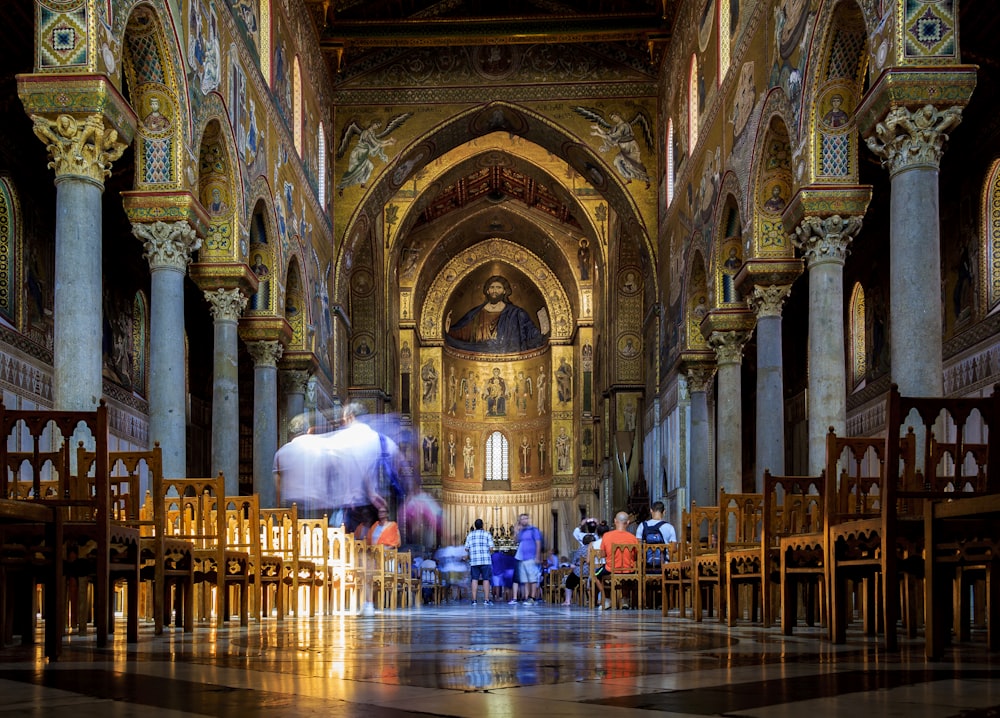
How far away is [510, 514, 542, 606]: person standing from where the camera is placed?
2284 cm

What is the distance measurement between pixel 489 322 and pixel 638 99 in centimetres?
1942

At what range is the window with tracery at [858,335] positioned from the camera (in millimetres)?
22766

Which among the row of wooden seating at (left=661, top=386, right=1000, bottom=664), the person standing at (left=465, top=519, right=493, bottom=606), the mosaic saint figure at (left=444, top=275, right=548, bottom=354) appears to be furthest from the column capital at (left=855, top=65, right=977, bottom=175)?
the mosaic saint figure at (left=444, top=275, right=548, bottom=354)

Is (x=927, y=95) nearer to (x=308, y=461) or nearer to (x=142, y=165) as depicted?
(x=142, y=165)

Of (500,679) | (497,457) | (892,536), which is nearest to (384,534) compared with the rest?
(892,536)

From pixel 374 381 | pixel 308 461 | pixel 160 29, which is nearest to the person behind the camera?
pixel 160 29

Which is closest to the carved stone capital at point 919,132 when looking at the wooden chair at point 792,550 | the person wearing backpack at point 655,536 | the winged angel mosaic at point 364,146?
the wooden chair at point 792,550

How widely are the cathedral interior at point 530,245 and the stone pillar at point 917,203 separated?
26mm

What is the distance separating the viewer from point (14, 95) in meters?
16.8

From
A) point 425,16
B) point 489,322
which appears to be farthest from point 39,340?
point 489,322

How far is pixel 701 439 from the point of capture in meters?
22.4

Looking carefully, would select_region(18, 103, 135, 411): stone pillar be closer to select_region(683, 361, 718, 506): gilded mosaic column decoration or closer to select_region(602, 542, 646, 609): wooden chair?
select_region(602, 542, 646, 609): wooden chair

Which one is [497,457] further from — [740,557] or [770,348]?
[740,557]

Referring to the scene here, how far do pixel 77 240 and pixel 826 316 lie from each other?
8.16 m
